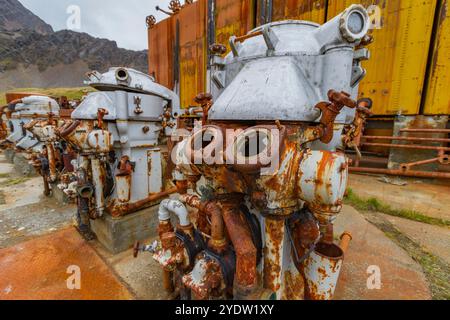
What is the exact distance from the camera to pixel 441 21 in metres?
3.81

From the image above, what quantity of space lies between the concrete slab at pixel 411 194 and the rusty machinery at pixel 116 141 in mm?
Answer: 3299

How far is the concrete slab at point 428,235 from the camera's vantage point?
2093 millimetres

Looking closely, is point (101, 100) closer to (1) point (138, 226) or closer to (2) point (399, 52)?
(1) point (138, 226)

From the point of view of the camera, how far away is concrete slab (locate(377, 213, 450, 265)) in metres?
2.09

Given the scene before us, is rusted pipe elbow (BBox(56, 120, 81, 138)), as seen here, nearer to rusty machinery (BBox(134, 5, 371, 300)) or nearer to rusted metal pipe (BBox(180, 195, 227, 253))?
rusty machinery (BBox(134, 5, 371, 300))

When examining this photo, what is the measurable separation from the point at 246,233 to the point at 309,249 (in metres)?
0.45

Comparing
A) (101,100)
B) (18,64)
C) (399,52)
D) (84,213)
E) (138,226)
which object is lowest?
(138,226)

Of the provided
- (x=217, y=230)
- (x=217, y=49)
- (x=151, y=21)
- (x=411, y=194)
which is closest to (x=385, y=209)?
(x=411, y=194)

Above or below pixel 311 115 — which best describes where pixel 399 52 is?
above

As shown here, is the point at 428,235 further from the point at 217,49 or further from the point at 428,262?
the point at 217,49

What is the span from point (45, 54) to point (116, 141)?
180 feet

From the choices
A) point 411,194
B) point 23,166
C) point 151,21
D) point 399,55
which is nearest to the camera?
point 411,194

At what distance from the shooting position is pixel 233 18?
20.6ft
